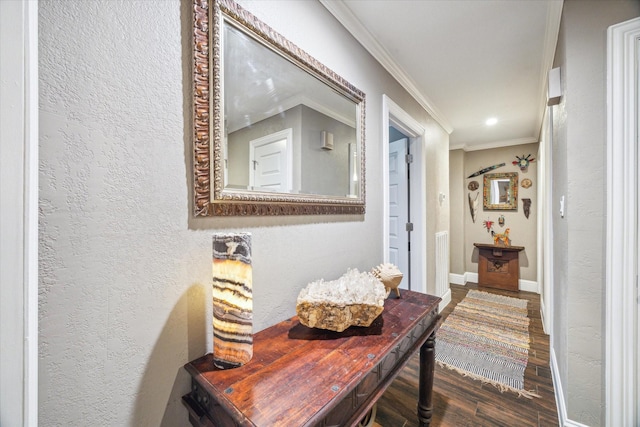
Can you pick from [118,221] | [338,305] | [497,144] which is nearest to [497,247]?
[497,144]

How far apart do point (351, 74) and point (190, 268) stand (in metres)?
1.43

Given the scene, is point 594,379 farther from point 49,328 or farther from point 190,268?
point 49,328

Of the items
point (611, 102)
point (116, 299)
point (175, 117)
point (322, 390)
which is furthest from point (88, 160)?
point (611, 102)

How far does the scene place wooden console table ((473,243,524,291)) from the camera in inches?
157

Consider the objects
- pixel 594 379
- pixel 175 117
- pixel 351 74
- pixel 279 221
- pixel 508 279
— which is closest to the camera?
pixel 175 117

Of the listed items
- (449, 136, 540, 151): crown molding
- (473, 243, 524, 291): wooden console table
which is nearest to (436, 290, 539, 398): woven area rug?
(473, 243, 524, 291): wooden console table

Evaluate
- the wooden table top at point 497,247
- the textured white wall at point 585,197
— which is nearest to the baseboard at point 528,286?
the wooden table top at point 497,247

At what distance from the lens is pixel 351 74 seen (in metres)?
1.62

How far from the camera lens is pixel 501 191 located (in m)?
4.38

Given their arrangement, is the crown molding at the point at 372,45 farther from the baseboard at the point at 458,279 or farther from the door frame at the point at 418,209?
the baseboard at the point at 458,279

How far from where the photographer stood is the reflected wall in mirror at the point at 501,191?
14.1 feet

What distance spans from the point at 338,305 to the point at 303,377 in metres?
0.31

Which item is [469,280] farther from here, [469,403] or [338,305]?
[338,305]

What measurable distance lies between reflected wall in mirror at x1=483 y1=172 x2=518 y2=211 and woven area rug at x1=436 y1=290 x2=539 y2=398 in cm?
165
